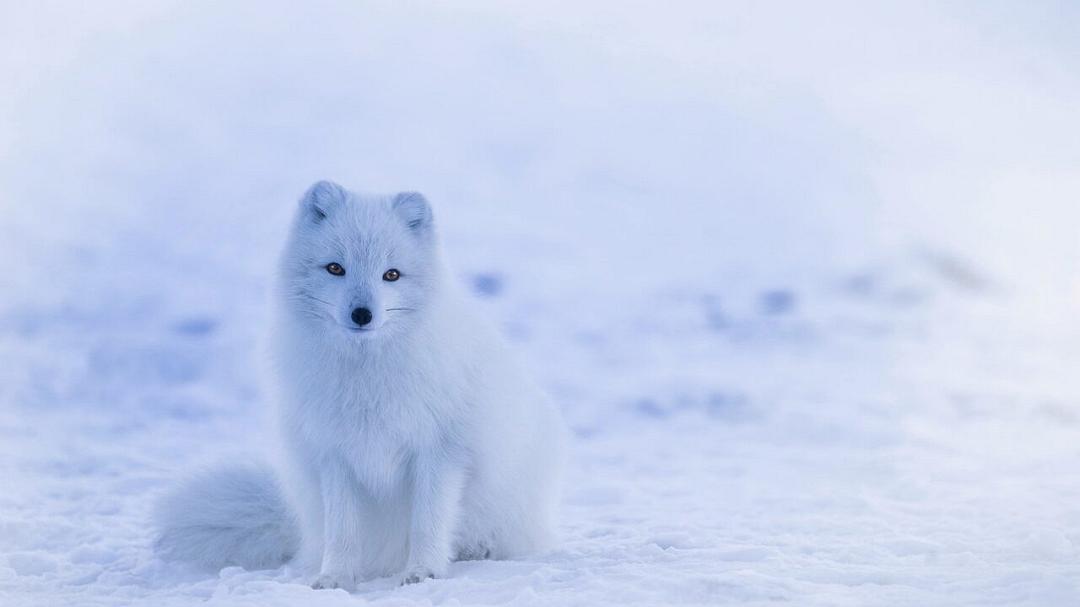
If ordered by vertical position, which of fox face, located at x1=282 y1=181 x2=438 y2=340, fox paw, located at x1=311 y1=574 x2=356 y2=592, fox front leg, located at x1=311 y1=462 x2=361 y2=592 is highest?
fox face, located at x1=282 y1=181 x2=438 y2=340

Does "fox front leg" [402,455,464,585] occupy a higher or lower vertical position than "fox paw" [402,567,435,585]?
higher

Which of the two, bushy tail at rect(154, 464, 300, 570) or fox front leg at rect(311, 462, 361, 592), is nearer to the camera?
fox front leg at rect(311, 462, 361, 592)

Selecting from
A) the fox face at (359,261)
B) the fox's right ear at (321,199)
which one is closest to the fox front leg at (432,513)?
the fox face at (359,261)

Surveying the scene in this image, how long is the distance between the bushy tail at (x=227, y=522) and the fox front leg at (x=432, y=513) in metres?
0.57

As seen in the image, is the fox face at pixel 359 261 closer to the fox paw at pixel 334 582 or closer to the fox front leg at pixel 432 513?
the fox front leg at pixel 432 513

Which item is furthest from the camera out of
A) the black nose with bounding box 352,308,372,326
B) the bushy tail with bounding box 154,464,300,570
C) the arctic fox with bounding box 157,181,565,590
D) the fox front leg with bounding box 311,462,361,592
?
the bushy tail with bounding box 154,464,300,570

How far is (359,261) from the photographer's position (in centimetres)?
301

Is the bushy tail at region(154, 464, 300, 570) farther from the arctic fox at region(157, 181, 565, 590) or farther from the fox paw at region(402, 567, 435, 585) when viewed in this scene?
the fox paw at region(402, 567, 435, 585)

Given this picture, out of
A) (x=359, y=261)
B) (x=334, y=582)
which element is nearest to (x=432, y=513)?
(x=334, y=582)

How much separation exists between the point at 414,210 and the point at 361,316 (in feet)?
1.34

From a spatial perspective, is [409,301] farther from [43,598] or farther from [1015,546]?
[1015,546]

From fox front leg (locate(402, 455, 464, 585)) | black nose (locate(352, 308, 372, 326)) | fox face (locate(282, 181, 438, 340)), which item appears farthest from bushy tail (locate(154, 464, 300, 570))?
black nose (locate(352, 308, 372, 326))

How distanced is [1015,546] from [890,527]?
0.54 meters

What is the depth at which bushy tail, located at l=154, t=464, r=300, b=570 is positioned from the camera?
350cm
